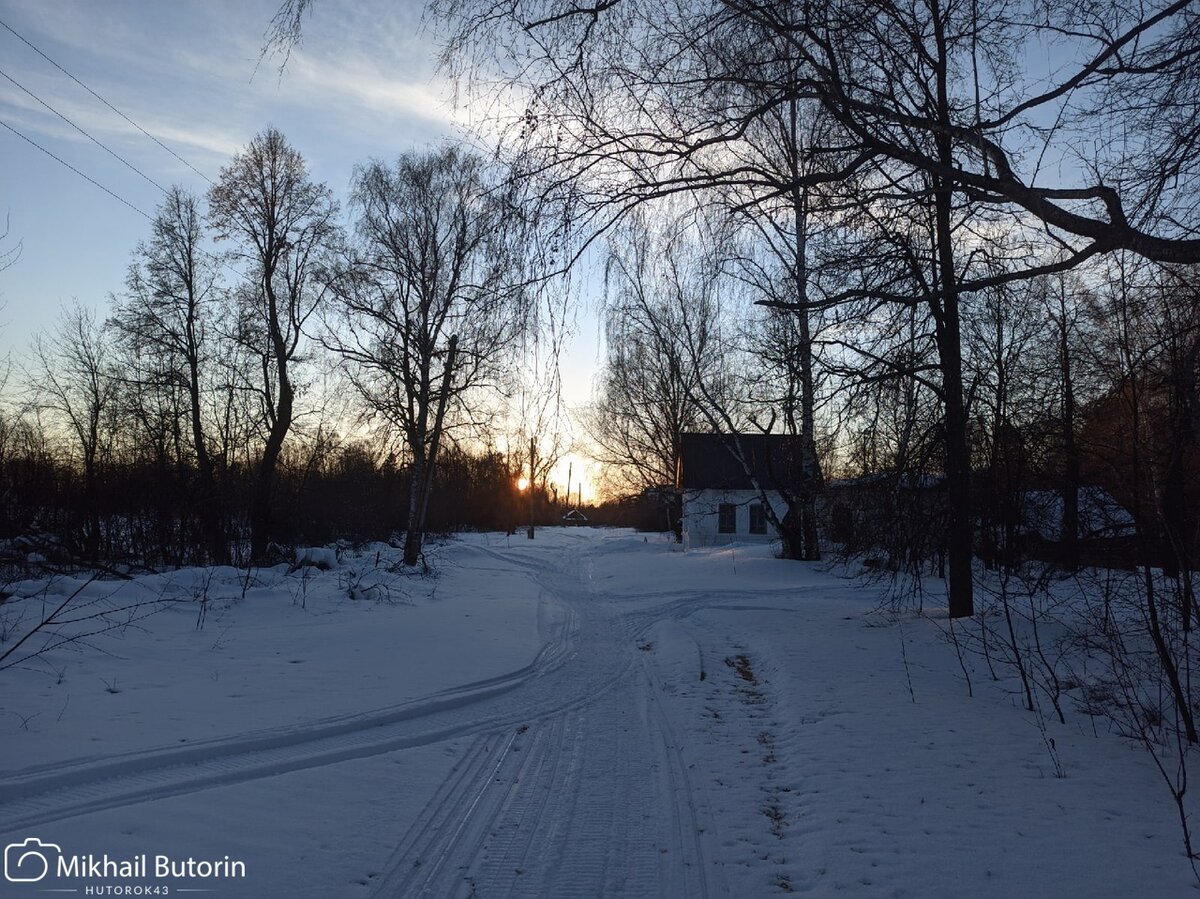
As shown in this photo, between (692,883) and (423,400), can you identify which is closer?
(692,883)

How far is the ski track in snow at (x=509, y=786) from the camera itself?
3943 mm

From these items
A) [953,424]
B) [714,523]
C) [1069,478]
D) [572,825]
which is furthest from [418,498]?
[714,523]

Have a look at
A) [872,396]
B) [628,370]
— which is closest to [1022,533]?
[872,396]

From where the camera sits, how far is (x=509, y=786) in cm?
525

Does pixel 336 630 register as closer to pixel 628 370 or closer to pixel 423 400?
pixel 423 400

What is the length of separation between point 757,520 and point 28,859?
36.7 m

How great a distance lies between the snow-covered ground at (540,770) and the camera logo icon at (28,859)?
0.07ft

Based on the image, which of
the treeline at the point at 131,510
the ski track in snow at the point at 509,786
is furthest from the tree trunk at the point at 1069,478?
the treeline at the point at 131,510

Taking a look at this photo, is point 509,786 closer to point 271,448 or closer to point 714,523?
point 271,448

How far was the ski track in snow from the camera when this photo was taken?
3.94 meters

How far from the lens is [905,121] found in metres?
5.48

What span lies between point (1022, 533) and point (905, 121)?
28.9ft

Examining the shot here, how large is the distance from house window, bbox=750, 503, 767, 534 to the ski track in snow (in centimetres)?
3077

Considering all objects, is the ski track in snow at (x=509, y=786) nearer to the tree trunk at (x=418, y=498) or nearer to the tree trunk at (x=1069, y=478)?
the tree trunk at (x=1069, y=478)
